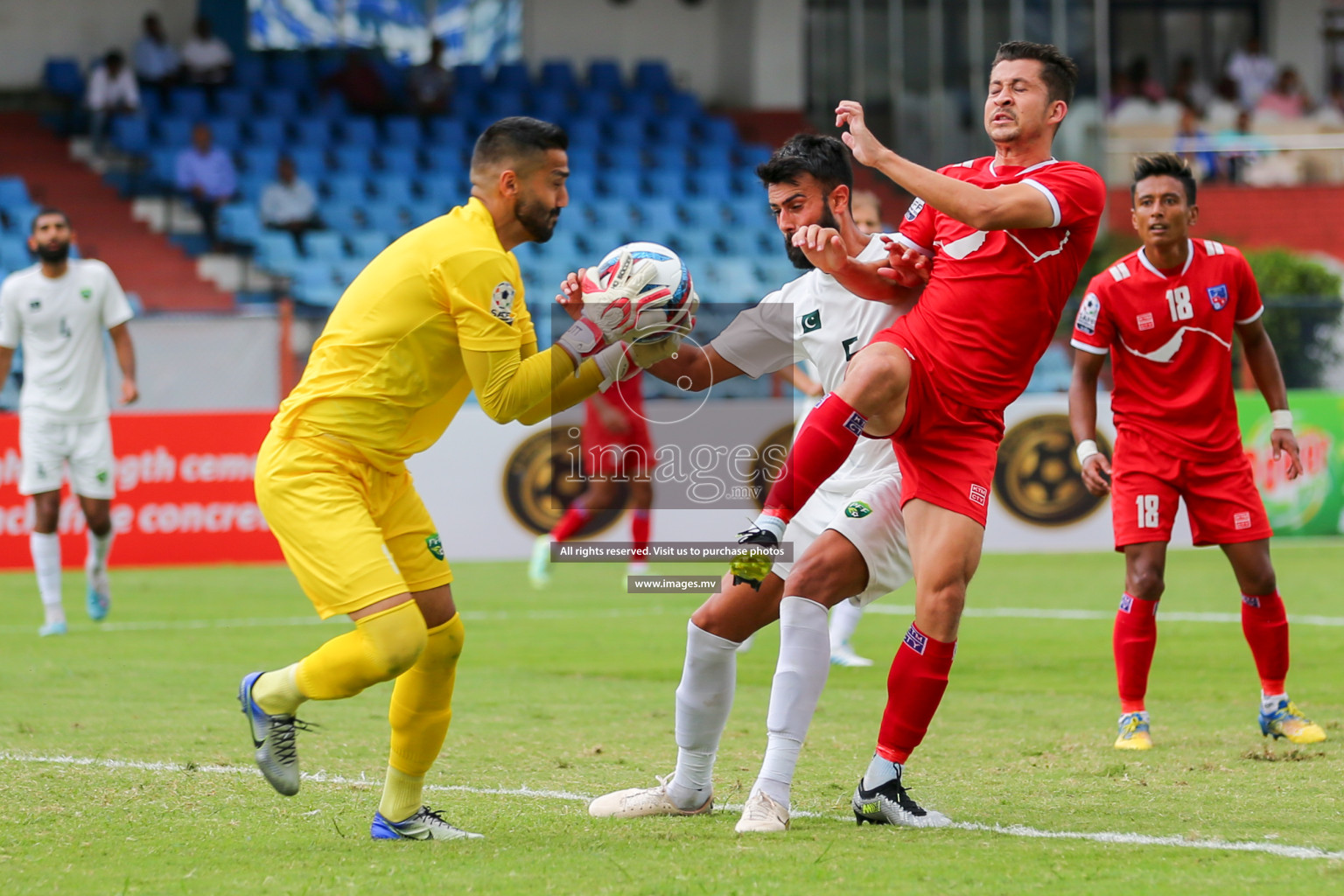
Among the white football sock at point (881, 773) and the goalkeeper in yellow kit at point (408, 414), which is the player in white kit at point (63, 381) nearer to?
the goalkeeper in yellow kit at point (408, 414)

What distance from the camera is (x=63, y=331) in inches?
411

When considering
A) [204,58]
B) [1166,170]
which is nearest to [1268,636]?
[1166,170]

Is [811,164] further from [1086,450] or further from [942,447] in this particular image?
[1086,450]

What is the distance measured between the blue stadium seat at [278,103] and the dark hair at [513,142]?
18393mm

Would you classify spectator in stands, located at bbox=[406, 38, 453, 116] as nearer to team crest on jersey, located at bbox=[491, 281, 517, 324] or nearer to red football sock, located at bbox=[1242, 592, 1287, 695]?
red football sock, located at bbox=[1242, 592, 1287, 695]

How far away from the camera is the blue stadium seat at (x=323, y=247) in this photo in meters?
19.4

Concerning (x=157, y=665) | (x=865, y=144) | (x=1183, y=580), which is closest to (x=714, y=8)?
(x=1183, y=580)

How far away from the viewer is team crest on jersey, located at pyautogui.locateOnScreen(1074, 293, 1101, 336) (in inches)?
266

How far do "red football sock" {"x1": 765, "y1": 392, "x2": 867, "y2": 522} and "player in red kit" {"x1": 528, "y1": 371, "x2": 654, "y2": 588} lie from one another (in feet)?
25.4

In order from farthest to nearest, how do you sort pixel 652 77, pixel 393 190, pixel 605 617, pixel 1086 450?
pixel 652 77
pixel 393 190
pixel 605 617
pixel 1086 450

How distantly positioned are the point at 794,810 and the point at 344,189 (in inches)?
677

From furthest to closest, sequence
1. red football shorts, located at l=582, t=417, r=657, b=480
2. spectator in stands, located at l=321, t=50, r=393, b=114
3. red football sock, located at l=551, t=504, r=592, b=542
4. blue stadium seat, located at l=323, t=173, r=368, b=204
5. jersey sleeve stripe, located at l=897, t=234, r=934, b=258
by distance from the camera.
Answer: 1. spectator in stands, located at l=321, t=50, r=393, b=114
2. blue stadium seat, located at l=323, t=173, r=368, b=204
3. red football shorts, located at l=582, t=417, r=657, b=480
4. red football sock, located at l=551, t=504, r=592, b=542
5. jersey sleeve stripe, located at l=897, t=234, r=934, b=258

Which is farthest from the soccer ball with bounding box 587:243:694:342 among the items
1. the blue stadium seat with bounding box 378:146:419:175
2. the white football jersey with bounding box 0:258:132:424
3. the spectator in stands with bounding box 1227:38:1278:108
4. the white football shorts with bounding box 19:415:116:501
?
the spectator in stands with bounding box 1227:38:1278:108

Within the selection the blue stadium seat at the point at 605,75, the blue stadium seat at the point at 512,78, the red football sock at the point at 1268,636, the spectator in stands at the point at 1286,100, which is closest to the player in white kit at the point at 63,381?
the red football sock at the point at 1268,636
